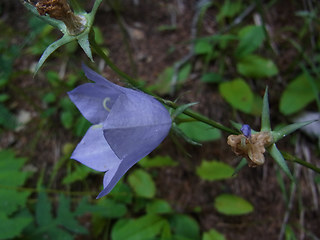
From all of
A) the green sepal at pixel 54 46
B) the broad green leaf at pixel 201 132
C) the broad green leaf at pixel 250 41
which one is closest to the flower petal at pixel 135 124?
the green sepal at pixel 54 46

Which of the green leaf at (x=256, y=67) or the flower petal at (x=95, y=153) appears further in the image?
the green leaf at (x=256, y=67)

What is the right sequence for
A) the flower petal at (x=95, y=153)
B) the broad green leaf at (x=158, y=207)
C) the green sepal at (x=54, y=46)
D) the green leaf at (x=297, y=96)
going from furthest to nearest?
1. the green leaf at (x=297, y=96)
2. the broad green leaf at (x=158, y=207)
3. the flower petal at (x=95, y=153)
4. the green sepal at (x=54, y=46)

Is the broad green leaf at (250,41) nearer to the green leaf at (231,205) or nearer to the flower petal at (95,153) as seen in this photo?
the green leaf at (231,205)

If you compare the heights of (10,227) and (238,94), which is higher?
(238,94)

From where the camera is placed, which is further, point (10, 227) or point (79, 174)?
point (79, 174)

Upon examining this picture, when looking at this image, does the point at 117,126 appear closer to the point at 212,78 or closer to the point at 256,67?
the point at 212,78

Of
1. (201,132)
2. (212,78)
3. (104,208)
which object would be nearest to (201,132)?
(201,132)
